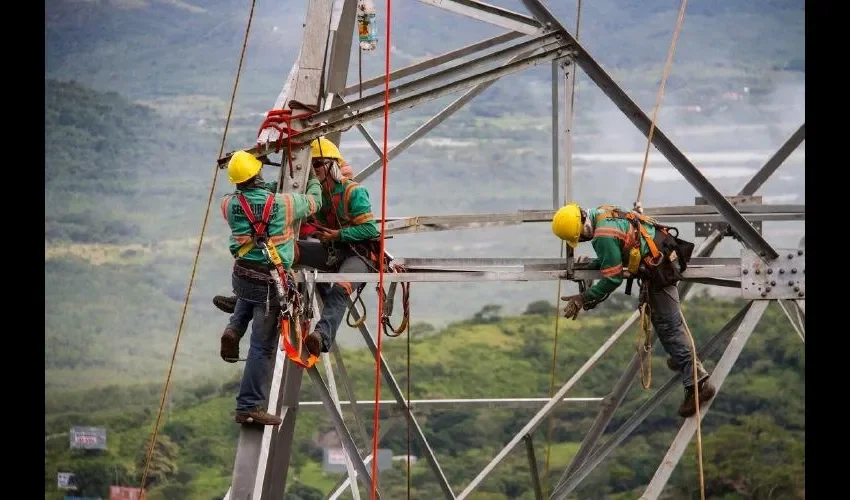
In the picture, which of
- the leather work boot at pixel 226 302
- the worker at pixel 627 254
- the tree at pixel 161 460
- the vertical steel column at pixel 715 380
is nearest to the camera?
the worker at pixel 627 254

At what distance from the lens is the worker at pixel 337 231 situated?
1202 centimetres

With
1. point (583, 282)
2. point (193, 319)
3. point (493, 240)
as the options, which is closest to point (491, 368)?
point (493, 240)

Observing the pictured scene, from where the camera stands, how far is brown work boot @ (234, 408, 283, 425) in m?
11.4

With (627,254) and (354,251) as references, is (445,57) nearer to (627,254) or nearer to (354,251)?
(354,251)

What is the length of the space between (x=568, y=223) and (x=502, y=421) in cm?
2190

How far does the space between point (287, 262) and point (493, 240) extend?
932 inches

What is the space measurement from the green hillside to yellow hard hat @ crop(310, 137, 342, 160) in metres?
17.8

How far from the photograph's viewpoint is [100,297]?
32188 mm

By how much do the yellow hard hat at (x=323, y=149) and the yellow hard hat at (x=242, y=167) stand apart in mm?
750

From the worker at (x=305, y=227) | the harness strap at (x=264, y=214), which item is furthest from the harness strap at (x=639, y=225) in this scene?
the harness strap at (x=264, y=214)

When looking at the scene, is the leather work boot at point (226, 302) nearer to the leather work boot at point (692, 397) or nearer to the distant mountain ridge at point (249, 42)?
the leather work boot at point (692, 397)

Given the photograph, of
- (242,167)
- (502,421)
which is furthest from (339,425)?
(502,421)

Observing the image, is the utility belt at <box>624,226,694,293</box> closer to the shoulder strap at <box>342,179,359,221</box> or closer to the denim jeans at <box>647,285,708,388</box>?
the denim jeans at <box>647,285,708,388</box>
